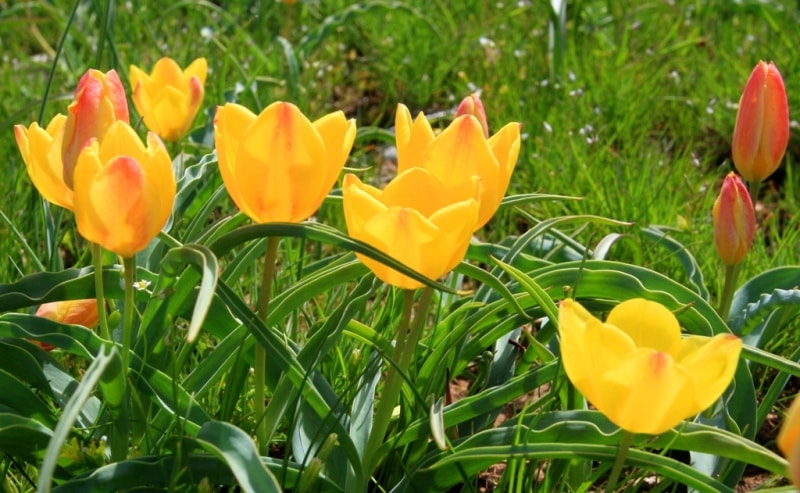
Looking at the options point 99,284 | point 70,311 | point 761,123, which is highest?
point 761,123

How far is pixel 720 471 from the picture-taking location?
4.42 ft

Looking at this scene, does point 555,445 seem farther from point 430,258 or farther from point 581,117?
point 581,117

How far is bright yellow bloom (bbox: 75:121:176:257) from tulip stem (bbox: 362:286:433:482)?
281mm

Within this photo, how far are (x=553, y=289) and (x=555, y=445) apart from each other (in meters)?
0.35

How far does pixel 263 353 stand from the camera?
120cm

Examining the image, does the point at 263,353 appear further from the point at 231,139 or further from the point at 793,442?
the point at 793,442

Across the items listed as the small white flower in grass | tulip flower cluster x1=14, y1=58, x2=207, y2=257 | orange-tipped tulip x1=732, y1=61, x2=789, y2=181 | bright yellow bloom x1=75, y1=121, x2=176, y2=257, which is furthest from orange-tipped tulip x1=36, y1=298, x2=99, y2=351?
orange-tipped tulip x1=732, y1=61, x2=789, y2=181

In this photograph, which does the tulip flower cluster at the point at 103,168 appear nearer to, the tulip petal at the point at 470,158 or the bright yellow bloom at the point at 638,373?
the tulip petal at the point at 470,158

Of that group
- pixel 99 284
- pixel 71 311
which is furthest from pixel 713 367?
pixel 71 311

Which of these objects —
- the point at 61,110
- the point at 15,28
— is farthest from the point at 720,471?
the point at 15,28

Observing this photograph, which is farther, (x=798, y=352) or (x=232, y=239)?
(x=798, y=352)

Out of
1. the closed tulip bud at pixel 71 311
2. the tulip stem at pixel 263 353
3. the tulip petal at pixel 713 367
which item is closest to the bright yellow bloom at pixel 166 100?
the closed tulip bud at pixel 71 311

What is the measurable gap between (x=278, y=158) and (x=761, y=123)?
746 millimetres

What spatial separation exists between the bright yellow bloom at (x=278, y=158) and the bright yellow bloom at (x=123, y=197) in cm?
7
